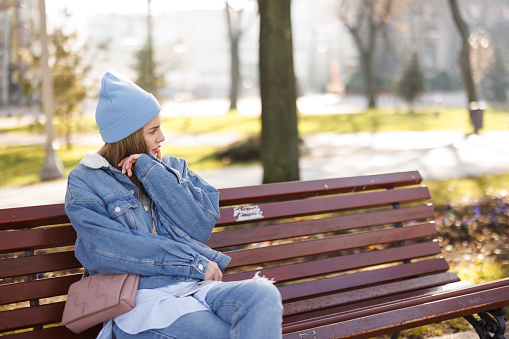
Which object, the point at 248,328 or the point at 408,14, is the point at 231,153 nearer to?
the point at 248,328

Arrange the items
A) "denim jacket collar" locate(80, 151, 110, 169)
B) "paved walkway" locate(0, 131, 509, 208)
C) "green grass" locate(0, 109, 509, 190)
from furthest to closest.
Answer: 1. "paved walkway" locate(0, 131, 509, 208)
2. "green grass" locate(0, 109, 509, 190)
3. "denim jacket collar" locate(80, 151, 110, 169)

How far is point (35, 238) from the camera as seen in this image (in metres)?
2.79

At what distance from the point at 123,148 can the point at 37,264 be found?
2.18ft

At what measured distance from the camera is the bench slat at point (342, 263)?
3.31 m

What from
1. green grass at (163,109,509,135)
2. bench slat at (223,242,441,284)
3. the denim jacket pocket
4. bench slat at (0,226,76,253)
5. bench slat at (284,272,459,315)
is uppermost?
the denim jacket pocket

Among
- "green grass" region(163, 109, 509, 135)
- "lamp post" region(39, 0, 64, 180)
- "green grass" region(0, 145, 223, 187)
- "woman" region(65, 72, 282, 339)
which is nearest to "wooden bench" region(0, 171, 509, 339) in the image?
"woman" region(65, 72, 282, 339)

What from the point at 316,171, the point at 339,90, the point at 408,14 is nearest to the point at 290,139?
the point at 316,171

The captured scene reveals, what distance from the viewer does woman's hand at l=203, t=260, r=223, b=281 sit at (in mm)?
2723

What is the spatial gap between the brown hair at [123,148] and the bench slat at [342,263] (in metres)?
0.84

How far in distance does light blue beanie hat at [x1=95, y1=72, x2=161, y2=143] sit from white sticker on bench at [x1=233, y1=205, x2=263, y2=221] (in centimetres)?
80

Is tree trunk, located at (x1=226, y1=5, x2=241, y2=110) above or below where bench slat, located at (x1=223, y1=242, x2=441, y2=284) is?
above

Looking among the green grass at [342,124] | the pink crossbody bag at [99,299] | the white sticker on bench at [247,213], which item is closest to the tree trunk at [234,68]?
the green grass at [342,124]

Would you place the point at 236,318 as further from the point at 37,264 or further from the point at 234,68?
the point at 234,68

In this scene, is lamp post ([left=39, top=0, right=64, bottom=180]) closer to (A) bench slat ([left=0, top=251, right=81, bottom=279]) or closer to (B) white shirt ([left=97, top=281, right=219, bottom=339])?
(A) bench slat ([left=0, top=251, right=81, bottom=279])
